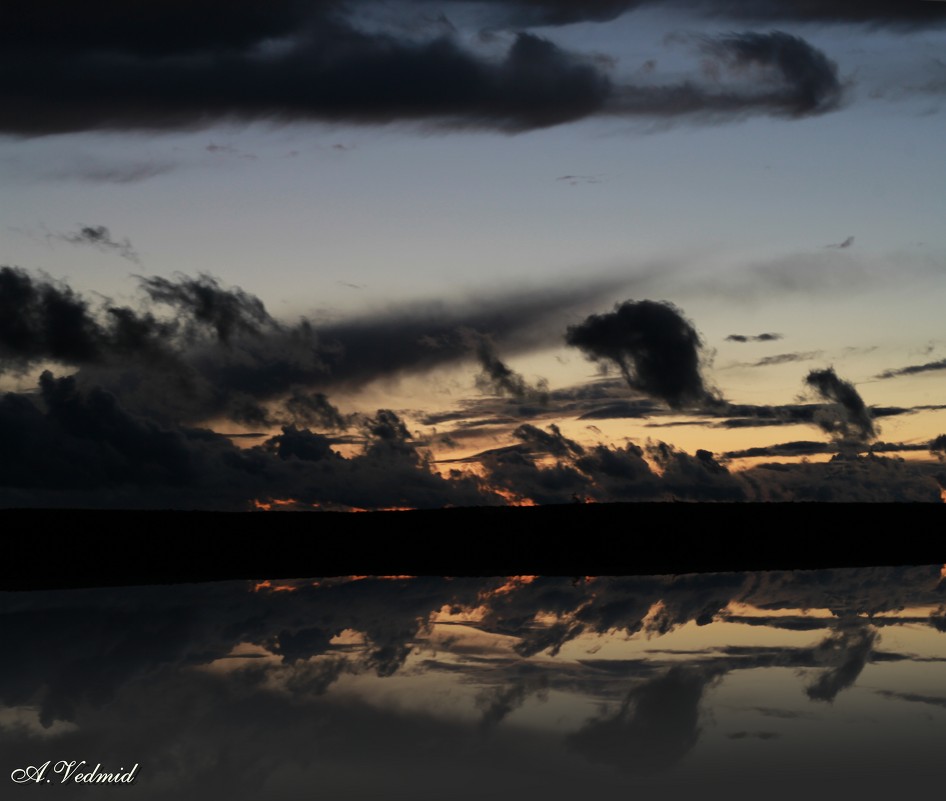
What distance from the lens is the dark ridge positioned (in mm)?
50000

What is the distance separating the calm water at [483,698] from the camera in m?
13.7

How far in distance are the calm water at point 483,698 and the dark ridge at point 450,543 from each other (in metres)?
17.4

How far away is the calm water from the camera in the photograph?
13695 millimetres

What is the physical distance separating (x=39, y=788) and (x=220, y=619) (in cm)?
1584

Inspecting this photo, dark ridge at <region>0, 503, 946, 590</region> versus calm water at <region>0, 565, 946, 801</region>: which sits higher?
calm water at <region>0, 565, 946, 801</region>

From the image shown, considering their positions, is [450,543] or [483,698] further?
[450,543]

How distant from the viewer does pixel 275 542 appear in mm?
75062

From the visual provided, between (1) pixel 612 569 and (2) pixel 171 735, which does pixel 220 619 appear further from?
(1) pixel 612 569

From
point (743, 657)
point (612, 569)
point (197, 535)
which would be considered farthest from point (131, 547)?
point (743, 657)

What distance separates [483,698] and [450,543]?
54403 millimetres

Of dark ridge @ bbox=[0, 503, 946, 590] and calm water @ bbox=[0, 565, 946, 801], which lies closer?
calm water @ bbox=[0, 565, 946, 801]

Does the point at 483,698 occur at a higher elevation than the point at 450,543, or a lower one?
higher

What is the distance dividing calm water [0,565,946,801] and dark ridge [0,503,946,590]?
17.4m

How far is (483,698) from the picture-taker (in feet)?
58.5
